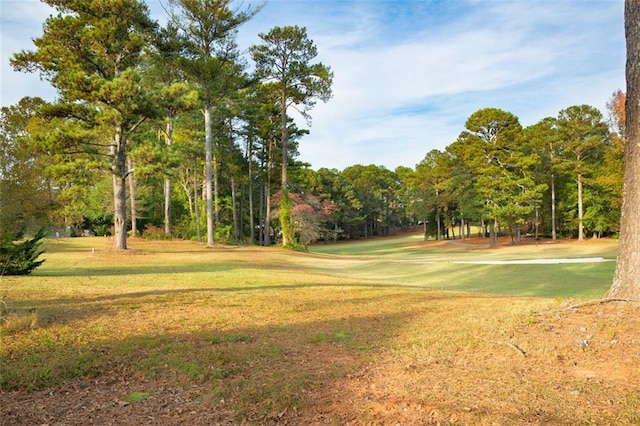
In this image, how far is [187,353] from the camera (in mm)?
5375

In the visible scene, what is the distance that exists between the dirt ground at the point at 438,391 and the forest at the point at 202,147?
6.83m

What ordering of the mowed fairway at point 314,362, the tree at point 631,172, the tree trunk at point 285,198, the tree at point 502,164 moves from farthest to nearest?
the tree at point 502,164 < the tree trunk at point 285,198 < the tree at point 631,172 < the mowed fairway at point 314,362

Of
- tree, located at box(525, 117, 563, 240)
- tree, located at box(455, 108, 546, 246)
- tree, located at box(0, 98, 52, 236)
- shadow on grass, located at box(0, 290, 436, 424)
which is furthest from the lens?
tree, located at box(525, 117, 563, 240)

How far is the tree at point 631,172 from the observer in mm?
5637

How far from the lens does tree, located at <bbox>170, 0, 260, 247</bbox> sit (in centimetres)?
2667

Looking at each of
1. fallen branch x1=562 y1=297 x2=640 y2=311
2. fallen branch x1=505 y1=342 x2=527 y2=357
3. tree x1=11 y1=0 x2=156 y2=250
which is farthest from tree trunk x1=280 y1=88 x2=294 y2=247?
fallen branch x1=505 y1=342 x2=527 y2=357

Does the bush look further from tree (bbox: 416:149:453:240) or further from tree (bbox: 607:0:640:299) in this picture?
tree (bbox: 416:149:453:240)

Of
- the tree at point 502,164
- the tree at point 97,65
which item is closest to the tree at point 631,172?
the tree at point 97,65

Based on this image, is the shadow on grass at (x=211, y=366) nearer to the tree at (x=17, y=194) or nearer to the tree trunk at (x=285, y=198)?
the tree at (x=17, y=194)

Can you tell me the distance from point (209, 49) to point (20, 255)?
1969 cm

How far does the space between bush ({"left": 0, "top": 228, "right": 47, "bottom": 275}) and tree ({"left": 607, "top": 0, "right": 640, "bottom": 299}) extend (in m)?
12.7

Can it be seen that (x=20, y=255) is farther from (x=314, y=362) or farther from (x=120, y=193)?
(x=314, y=362)

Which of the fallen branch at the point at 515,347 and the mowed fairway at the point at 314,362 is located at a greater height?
the fallen branch at the point at 515,347

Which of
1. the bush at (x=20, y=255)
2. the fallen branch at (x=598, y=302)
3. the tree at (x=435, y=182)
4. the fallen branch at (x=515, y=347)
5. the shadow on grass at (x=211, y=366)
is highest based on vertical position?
the tree at (x=435, y=182)
